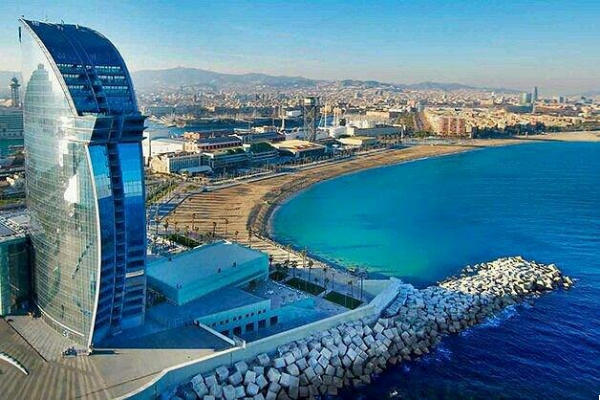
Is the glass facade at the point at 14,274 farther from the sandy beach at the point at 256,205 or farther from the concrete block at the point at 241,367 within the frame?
the sandy beach at the point at 256,205

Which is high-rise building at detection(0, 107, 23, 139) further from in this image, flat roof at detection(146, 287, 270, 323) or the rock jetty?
the rock jetty

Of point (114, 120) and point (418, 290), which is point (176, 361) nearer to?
point (114, 120)

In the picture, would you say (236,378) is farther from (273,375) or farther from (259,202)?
(259,202)

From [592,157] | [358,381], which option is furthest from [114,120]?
[592,157]

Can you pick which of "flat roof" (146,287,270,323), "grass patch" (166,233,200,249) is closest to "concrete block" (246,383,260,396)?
"flat roof" (146,287,270,323)

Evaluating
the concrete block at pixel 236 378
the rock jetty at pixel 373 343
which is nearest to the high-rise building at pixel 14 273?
the rock jetty at pixel 373 343

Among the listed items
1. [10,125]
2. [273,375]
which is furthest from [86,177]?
[10,125]
